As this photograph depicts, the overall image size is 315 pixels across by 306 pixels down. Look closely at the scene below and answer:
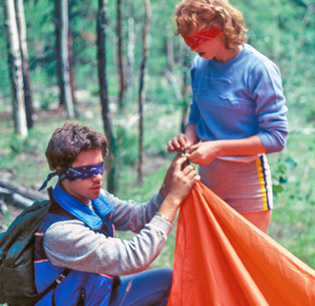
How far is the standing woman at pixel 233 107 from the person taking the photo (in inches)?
77.9

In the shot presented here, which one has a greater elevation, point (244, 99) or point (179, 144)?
point (244, 99)

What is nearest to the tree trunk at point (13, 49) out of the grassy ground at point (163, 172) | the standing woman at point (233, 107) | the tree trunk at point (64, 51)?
the grassy ground at point (163, 172)

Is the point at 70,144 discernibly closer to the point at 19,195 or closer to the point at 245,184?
the point at 245,184

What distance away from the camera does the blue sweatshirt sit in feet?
6.41

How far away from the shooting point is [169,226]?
71.9 inches

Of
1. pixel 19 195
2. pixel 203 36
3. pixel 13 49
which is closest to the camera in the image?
pixel 203 36

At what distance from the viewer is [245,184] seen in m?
2.18

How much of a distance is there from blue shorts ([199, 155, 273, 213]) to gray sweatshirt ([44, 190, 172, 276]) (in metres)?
0.56

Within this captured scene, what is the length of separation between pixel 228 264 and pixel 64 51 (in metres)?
11.5

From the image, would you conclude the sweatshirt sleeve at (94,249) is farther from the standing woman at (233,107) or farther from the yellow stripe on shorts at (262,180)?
the yellow stripe on shorts at (262,180)

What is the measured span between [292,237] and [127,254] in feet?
10.4

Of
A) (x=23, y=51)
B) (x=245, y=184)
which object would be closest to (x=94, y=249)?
(x=245, y=184)

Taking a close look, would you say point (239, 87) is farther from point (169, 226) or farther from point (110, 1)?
point (110, 1)

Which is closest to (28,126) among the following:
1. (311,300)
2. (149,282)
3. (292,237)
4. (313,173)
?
(313,173)
